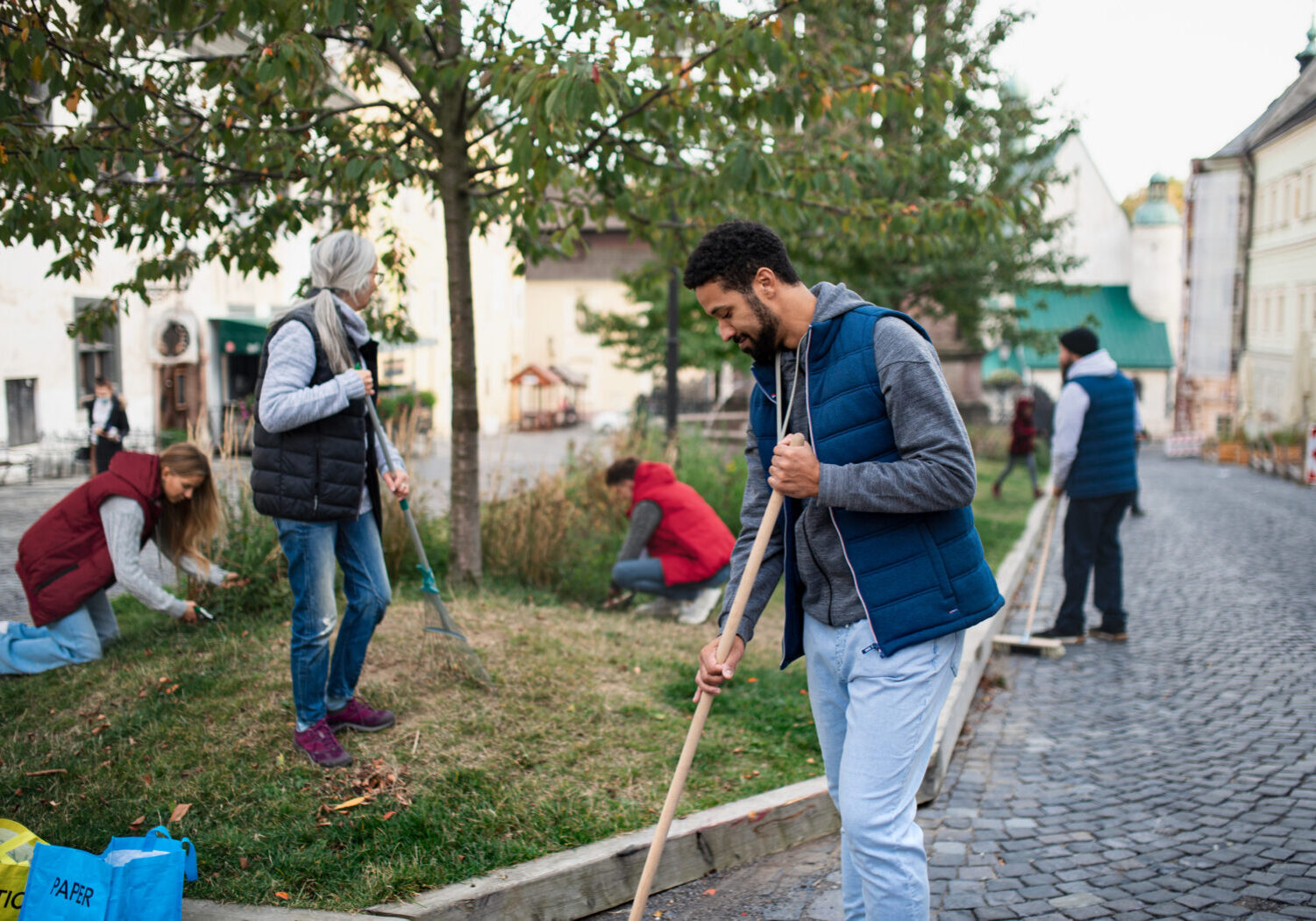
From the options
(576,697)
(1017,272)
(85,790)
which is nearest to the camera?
(85,790)

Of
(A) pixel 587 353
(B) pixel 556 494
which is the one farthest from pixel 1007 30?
(A) pixel 587 353

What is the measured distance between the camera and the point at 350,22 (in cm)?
531

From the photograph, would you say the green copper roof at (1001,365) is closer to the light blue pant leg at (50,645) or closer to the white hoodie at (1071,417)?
the white hoodie at (1071,417)

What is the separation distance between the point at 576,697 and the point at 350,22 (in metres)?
3.39

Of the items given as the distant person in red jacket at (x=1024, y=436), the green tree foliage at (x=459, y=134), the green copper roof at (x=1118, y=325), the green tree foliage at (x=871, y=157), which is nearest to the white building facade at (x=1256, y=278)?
the green copper roof at (x=1118, y=325)

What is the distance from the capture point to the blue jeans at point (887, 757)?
8.12 feet

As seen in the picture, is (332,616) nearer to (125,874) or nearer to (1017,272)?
(125,874)

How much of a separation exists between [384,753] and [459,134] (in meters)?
3.80

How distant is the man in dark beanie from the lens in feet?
23.5

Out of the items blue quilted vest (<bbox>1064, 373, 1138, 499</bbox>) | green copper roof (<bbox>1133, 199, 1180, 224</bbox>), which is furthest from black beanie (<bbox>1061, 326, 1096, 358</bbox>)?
green copper roof (<bbox>1133, 199, 1180, 224</bbox>)

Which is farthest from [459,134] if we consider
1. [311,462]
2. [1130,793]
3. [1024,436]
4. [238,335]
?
Answer: [238,335]

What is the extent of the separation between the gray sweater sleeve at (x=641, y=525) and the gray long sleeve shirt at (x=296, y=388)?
3360mm

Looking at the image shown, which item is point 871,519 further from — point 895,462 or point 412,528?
point 412,528

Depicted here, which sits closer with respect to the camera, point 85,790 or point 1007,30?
point 85,790
